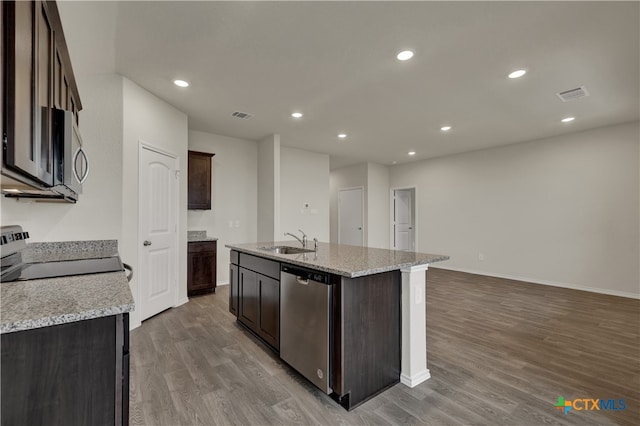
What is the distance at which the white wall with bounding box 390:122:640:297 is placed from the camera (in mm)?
4379

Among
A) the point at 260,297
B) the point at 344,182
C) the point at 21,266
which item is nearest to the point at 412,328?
the point at 260,297

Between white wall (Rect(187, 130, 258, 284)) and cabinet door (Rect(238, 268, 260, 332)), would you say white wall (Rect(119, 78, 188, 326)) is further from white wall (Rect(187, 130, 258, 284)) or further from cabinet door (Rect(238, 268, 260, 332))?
cabinet door (Rect(238, 268, 260, 332))

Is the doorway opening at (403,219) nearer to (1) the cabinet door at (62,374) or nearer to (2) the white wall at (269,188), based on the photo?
(2) the white wall at (269,188)

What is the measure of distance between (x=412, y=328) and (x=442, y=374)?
1.73 feet

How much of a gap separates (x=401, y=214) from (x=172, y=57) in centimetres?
675

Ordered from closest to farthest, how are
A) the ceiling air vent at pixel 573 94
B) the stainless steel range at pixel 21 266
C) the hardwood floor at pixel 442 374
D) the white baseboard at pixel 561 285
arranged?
the stainless steel range at pixel 21 266 → the hardwood floor at pixel 442 374 → the ceiling air vent at pixel 573 94 → the white baseboard at pixel 561 285

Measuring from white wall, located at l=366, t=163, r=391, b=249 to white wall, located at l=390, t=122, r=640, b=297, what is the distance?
1.21 m

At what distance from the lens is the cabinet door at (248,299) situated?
275 cm

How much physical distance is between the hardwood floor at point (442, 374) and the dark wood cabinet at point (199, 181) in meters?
1.59

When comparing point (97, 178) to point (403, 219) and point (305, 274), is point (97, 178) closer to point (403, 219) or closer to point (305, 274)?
point (305, 274)

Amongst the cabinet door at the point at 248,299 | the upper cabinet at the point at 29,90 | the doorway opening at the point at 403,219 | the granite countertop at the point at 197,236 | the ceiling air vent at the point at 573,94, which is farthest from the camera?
the doorway opening at the point at 403,219

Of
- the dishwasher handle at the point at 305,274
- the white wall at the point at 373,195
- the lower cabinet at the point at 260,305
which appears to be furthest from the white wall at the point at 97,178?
the white wall at the point at 373,195

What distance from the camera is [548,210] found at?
201 inches

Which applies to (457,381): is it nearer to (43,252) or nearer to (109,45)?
(43,252)
